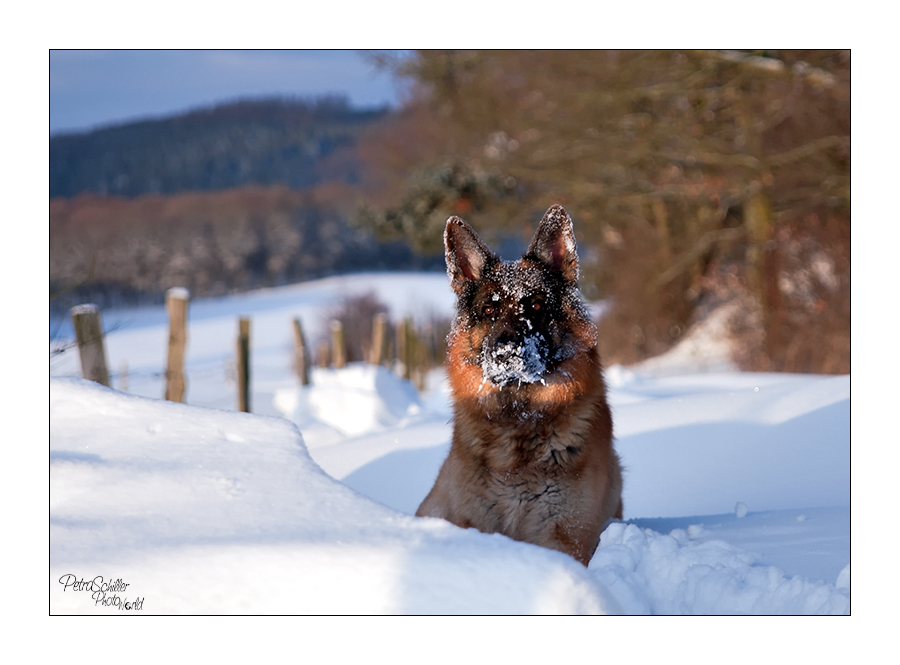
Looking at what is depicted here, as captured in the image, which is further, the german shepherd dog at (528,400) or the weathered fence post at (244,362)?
the weathered fence post at (244,362)

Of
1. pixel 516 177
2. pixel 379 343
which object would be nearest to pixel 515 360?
pixel 516 177

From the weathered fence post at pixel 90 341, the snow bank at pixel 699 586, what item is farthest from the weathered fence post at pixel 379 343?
the snow bank at pixel 699 586

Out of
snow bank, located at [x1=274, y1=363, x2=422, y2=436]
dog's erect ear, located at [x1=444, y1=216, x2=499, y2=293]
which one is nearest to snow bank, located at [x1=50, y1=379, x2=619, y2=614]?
dog's erect ear, located at [x1=444, y1=216, x2=499, y2=293]

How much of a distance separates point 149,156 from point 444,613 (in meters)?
5.62

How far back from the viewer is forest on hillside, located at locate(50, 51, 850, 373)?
24.4 ft

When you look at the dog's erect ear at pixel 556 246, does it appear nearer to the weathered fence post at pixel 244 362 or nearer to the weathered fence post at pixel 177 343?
the weathered fence post at pixel 177 343

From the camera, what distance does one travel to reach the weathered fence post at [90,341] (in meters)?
6.39

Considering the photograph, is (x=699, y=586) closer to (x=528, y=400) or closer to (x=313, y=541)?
(x=528, y=400)

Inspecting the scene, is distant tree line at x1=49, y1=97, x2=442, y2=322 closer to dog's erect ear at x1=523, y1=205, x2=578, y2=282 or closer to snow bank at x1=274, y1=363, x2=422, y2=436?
snow bank at x1=274, y1=363, x2=422, y2=436

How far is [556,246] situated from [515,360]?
72 cm

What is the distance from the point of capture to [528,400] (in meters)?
3.98

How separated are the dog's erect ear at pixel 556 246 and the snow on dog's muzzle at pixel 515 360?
0.43 meters

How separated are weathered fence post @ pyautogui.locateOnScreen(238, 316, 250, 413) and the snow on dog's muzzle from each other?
7392 mm
